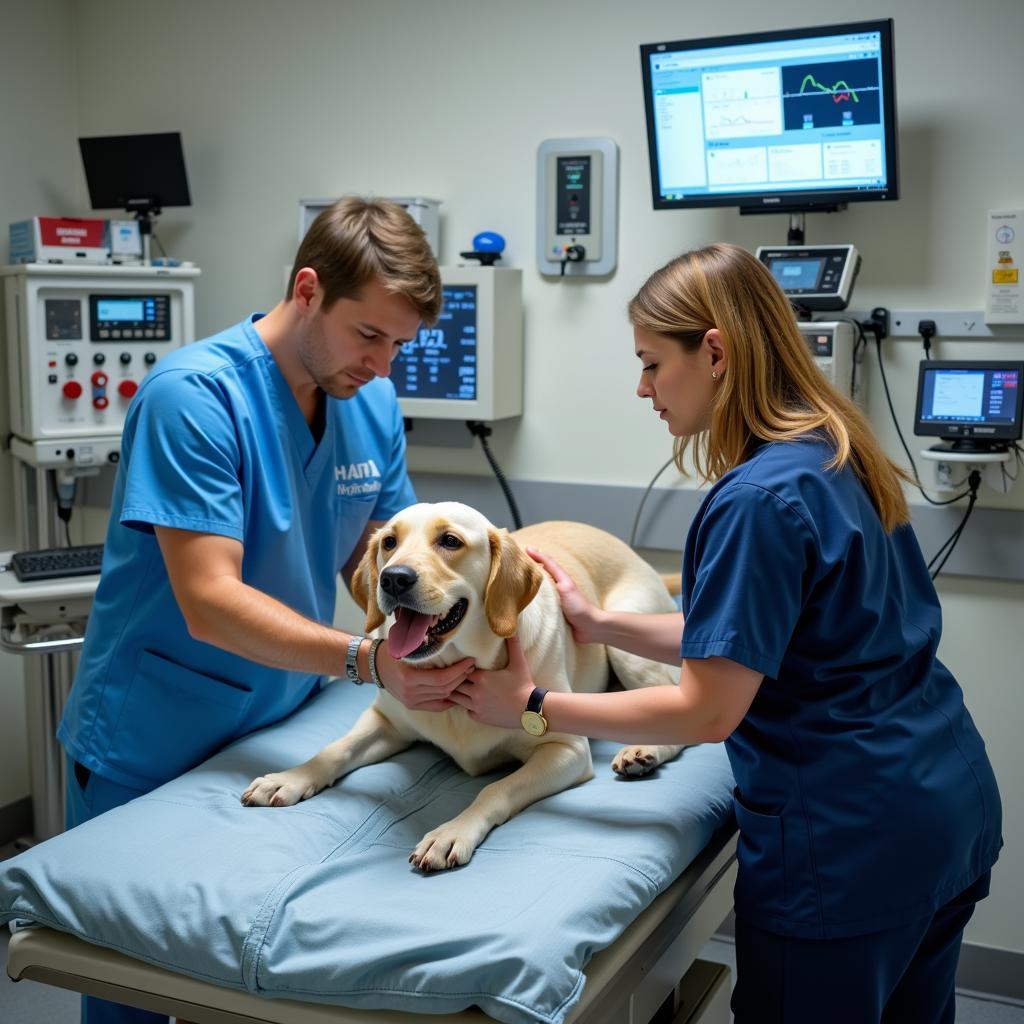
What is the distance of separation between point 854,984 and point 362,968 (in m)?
0.62

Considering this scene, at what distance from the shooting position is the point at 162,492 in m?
1.60

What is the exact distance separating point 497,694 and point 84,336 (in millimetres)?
2145

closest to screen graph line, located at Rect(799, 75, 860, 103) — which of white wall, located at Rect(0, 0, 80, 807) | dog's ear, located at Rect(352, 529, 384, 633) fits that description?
dog's ear, located at Rect(352, 529, 384, 633)

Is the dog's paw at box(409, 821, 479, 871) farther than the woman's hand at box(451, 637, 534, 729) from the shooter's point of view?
No

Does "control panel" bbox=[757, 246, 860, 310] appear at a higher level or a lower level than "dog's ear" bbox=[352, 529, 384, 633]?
higher

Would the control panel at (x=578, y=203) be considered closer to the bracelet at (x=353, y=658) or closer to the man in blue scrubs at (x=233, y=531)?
the man in blue scrubs at (x=233, y=531)

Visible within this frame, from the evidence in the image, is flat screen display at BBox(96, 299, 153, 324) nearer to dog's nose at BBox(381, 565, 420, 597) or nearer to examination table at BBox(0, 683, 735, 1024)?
examination table at BBox(0, 683, 735, 1024)

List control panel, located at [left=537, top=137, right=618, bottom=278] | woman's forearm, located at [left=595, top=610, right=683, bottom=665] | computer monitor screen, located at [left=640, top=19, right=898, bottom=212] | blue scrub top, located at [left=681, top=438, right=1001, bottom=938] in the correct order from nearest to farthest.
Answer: blue scrub top, located at [left=681, top=438, right=1001, bottom=938]
woman's forearm, located at [left=595, top=610, right=683, bottom=665]
computer monitor screen, located at [left=640, top=19, right=898, bottom=212]
control panel, located at [left=537, top=137, right=618, bottom=278]

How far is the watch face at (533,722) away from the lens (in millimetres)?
1499

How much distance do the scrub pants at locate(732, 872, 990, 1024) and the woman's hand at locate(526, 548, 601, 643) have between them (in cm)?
52

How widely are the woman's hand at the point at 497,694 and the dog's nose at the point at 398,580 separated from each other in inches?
6.9

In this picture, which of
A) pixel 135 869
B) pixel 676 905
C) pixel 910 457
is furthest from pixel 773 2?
pixel 135 869

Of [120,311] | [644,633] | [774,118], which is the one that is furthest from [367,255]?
[120,311]

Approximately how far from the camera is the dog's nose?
148cm
